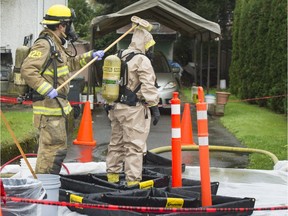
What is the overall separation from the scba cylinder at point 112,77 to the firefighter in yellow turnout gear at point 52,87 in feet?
1.47

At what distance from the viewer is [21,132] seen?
32.8 ft

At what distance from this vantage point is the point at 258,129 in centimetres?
1327

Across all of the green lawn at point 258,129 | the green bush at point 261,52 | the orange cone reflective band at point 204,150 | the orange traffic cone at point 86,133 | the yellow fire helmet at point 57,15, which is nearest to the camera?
the orange cone reflective band at point 204,150

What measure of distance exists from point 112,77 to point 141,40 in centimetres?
66

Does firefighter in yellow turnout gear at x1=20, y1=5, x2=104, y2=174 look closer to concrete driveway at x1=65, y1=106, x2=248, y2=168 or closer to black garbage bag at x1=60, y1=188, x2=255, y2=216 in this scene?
black garbage bag at x1=60, y1=188, x2=255, y2=216

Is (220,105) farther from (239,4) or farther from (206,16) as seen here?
(206,16)

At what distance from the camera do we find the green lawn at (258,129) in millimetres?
9914

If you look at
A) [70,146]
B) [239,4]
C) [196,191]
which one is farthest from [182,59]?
[196,191]

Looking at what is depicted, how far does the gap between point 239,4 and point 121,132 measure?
16.1 metres

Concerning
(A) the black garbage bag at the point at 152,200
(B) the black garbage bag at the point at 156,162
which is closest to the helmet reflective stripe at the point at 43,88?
(A) the black garbage bag at the point at 152,200

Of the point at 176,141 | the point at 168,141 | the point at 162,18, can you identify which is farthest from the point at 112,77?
the point at 162,18

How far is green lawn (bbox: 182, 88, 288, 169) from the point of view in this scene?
9914 mm

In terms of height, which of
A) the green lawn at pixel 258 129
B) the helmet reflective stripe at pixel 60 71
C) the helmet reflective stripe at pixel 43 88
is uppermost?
the helmet reflective stripe at pixel 60 71

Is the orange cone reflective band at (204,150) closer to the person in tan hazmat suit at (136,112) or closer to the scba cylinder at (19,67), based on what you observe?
the person in tan hazmat suit at (136,112)
